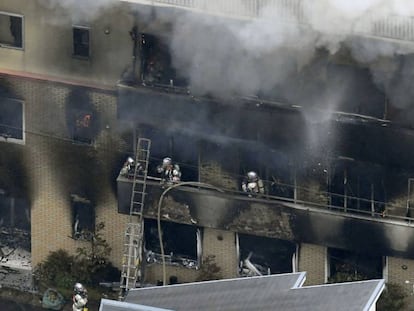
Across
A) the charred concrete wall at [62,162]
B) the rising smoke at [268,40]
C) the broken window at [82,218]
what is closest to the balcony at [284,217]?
the charred concrete wall at [62,162]

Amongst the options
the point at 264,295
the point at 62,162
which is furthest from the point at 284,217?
the point at 62,162

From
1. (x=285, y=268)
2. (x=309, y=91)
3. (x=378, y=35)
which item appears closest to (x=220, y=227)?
(x=285, y=268)

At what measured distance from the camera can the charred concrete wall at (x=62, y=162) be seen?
24.7 meters

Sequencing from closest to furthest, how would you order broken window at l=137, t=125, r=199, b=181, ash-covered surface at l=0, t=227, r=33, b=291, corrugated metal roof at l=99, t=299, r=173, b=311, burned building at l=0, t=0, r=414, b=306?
corrugated metal roof at l=99, t=299, r=173, b=311
burned building at l=0, t=0, r=414, b=306
broken window at l=137, t=125, r=199, b=181
ash-covered surface at l=0, t=227, r=33, b=291

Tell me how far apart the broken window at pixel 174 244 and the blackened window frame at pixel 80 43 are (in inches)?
119

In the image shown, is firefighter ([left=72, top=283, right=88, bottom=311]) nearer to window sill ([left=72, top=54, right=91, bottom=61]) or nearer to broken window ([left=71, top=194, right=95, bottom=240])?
broken window ([left=71, top=194, right=95, bottom=240])

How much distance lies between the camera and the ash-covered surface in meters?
26.0

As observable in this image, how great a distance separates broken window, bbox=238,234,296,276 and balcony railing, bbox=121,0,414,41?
4170 mm

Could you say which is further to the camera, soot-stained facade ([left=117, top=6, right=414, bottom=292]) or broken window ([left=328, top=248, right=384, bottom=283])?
broken window ([left=328, top=248, right=384, bottom=283])

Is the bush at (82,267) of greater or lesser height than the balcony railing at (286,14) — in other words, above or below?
below

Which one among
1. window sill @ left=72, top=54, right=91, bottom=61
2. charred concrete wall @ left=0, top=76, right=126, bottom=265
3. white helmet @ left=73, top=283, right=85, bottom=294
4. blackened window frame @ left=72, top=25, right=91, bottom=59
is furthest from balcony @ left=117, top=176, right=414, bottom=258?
blackened window frame @ left=72, top=25, right=91, bottom=59

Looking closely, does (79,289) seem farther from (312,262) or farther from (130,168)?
(312,262)

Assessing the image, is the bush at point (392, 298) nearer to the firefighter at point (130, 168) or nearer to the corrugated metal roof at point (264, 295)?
the corrugated metal roof at point (264, 295)

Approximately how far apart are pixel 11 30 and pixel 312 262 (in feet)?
20.9
